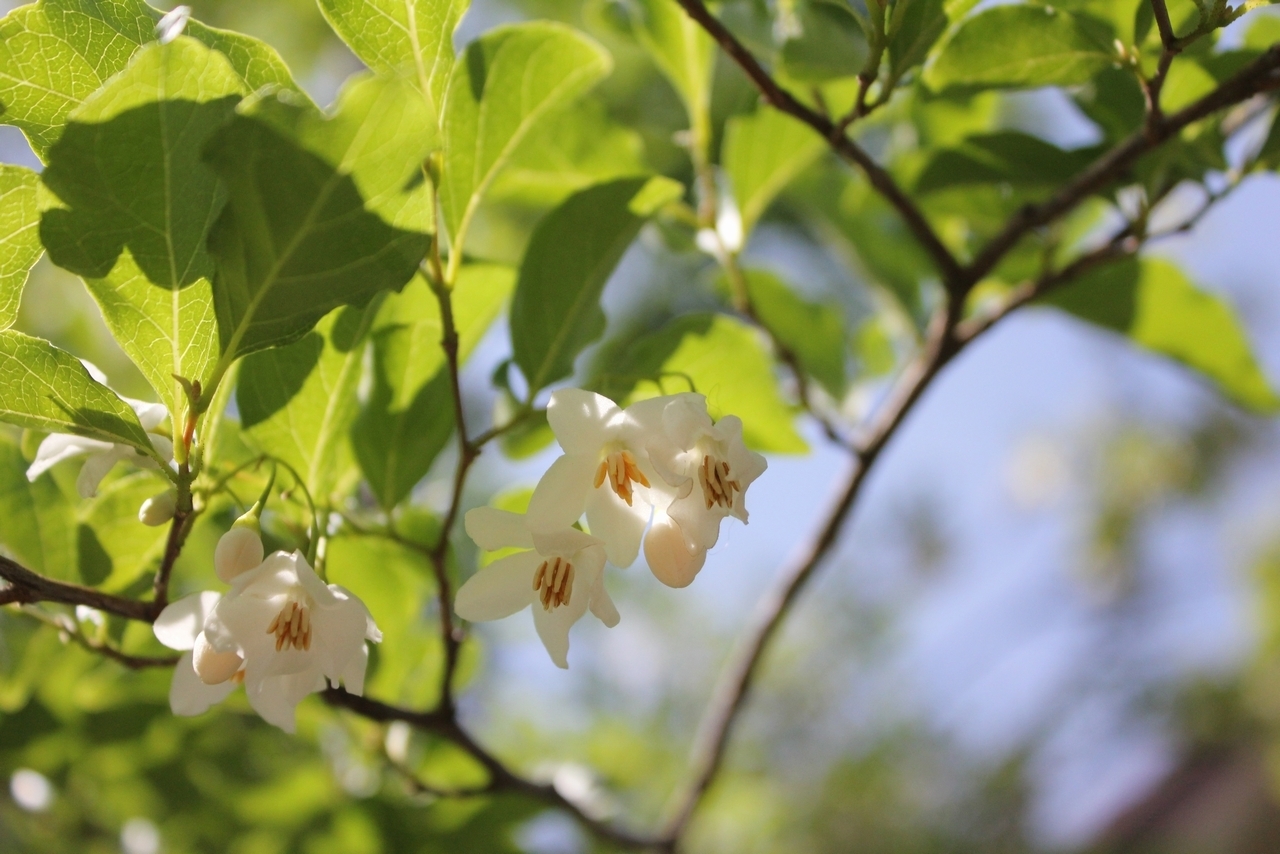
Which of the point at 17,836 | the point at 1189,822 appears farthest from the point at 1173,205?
the point at 1189,822

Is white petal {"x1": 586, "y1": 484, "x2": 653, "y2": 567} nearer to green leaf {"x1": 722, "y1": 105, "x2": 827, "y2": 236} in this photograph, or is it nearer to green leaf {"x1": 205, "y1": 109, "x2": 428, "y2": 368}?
green leaf {"x1": 205, "y1": 109, "x2": 428, "y2": 368}

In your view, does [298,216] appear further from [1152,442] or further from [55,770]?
[1152,442]

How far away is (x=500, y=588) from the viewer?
0.78 metres

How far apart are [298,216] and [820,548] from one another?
3.24ft

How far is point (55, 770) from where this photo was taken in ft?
5.16

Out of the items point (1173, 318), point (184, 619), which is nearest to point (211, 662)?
point (184, 619)

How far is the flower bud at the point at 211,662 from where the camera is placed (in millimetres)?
700

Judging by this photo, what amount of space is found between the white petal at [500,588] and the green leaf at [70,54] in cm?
39

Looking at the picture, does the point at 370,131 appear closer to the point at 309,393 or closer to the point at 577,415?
the point at 577,415

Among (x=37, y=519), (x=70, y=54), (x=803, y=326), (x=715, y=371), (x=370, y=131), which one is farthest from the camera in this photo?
(x=803, y=326)

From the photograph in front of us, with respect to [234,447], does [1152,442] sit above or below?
below

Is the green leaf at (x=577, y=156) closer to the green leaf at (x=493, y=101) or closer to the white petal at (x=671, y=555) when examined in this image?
the green leaf at (x=493, y=101)

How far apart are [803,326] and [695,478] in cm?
86

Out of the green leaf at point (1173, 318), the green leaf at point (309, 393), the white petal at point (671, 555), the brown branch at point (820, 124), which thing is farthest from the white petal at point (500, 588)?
the green leaf at point (1173, 318)
